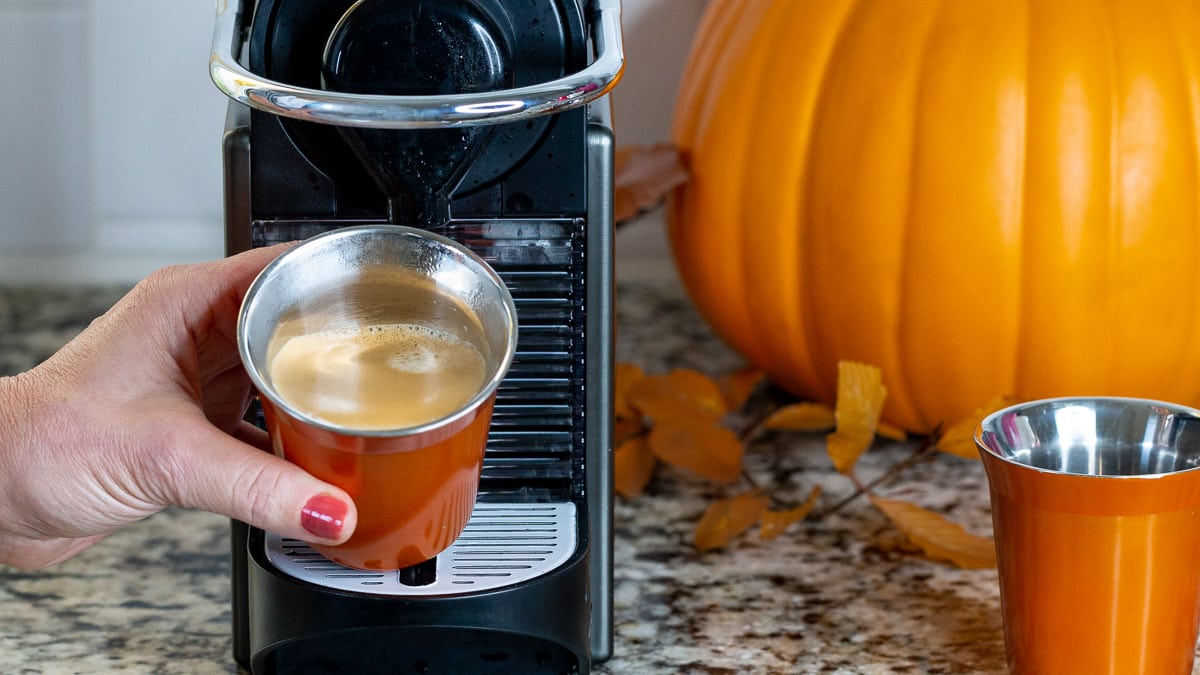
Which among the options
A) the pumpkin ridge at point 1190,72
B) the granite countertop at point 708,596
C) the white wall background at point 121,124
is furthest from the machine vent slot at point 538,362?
the white wall background at point 121,124

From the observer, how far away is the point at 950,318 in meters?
0.74

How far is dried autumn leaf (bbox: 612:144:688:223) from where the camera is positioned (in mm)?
800

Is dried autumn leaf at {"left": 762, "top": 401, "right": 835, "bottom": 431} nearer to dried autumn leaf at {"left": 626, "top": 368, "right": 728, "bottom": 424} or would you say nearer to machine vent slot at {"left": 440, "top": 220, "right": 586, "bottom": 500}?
dried autumn leaf at {"left": 626, "top": 368, "right": 728, "bottom": 424}

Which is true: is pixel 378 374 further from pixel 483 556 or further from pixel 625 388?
pixel 625 388

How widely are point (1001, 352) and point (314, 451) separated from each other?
17.7 inches

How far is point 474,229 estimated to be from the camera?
21.0 inches

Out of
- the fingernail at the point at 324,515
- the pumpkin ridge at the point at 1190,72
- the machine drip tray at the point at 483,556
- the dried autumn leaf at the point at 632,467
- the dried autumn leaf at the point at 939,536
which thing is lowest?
the dried autumn leaf at the point at 939,536

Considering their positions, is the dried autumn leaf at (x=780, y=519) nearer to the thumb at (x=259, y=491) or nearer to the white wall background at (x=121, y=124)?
the thumb at (x=259, y=491)

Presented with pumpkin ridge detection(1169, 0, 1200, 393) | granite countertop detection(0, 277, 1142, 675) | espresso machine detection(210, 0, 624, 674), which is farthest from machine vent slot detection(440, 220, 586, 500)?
pumpkin ridge detection(1169, 0, 1200, 393)

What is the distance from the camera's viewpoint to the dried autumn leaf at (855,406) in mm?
703

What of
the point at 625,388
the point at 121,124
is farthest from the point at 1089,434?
the point at 121,124

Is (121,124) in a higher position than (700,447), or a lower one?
higher

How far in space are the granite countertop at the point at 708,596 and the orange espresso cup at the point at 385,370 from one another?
19cm

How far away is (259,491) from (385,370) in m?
0.06
